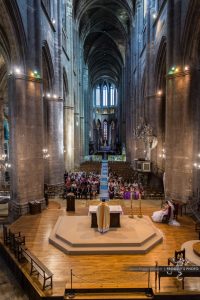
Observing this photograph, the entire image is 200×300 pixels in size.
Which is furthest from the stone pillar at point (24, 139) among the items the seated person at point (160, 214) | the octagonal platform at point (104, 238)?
the seated person at point (160, 214)

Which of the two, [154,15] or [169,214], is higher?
[154,15]

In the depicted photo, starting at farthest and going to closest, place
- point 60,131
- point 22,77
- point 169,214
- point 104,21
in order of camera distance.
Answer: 1. point 104,21
2. point 60,131
3. point 22,77
4. point 169,214

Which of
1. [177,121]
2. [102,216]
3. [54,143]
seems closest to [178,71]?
[177,121]

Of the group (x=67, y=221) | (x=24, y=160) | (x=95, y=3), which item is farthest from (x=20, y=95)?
(x=95, y=3)

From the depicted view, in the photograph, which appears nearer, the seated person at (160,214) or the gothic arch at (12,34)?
the seated person at (160,214)

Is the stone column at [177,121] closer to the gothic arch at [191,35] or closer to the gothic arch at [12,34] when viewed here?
the gothic arch at [191,35]

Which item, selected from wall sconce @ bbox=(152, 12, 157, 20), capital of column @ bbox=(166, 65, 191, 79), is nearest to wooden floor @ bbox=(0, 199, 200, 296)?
capital of column @ bbox=(166, 65, 191, 79)

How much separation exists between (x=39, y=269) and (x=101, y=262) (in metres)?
2.02

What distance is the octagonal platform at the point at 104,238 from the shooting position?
9031 mm

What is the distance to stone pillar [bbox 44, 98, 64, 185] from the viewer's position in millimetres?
20422

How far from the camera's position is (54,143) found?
20828mm

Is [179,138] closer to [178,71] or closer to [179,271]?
[178,71]

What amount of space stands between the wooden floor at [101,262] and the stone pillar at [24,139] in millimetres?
2144

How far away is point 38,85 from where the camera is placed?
14906 mm
